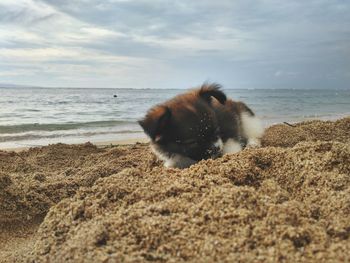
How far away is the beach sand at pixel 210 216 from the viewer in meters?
2.04

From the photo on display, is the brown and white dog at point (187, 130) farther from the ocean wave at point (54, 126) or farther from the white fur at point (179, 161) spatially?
the ocean wave at point (54, 126)

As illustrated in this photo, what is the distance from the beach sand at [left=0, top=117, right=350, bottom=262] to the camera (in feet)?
6.70

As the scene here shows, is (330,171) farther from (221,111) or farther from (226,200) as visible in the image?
(221,111)

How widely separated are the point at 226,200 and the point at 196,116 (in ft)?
6.65

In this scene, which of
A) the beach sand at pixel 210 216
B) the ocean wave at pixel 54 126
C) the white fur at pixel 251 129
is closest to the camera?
the beach sand at pixel 210 216

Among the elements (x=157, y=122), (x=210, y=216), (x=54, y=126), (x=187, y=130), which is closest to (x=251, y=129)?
(x=187, y=130)

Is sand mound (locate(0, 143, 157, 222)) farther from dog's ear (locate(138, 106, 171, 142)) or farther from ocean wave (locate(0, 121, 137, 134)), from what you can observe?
ocean wave (locate(0, 121, 137, 134))

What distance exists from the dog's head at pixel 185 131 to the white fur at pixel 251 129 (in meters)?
1.21

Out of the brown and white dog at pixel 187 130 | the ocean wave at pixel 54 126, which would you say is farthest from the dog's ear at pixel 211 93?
the ocean wave at pixel 54 126

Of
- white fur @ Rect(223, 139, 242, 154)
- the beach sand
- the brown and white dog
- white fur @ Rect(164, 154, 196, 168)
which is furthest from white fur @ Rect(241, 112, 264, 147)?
the beach sand

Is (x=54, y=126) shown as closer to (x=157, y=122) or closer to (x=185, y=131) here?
(x=157, y=122)

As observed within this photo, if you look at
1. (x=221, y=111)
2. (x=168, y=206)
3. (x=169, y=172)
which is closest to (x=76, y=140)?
(x=221, y=111)

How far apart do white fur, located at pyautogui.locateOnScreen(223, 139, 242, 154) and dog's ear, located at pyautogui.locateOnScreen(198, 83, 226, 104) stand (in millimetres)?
477

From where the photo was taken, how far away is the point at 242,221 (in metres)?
2.27
